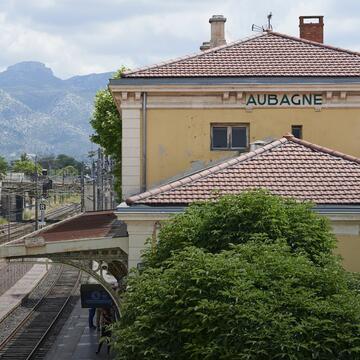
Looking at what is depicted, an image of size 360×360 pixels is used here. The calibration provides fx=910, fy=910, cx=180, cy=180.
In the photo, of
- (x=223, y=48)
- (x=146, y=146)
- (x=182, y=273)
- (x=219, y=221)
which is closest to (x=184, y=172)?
(x=146, y=146)

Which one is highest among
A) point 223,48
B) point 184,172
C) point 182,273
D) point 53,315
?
point 223,48

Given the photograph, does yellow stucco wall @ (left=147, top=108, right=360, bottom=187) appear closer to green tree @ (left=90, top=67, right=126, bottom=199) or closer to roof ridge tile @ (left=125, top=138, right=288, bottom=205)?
roof ridge tile @ (left=125, top=138, right=288, bottom=205)

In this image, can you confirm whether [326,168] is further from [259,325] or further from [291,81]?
[259,325]

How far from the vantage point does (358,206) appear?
1540 centimetres

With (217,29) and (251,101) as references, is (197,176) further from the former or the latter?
(217,29)

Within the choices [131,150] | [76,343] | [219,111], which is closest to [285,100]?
[219,111]

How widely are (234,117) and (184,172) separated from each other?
164 cm

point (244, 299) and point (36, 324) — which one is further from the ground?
point (244, 299)

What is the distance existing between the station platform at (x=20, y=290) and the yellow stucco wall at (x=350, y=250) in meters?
20.4

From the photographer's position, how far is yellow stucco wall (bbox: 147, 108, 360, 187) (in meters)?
20.0

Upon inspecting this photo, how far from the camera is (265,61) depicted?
2088cm

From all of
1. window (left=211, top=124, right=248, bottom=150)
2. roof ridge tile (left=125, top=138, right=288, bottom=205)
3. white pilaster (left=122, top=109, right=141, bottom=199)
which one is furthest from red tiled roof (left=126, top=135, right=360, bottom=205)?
white pilaster (left=122, top=109, right=141, bottom=199)

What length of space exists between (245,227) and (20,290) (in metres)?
32.6

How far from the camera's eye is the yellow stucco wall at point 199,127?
20031 millimetres
